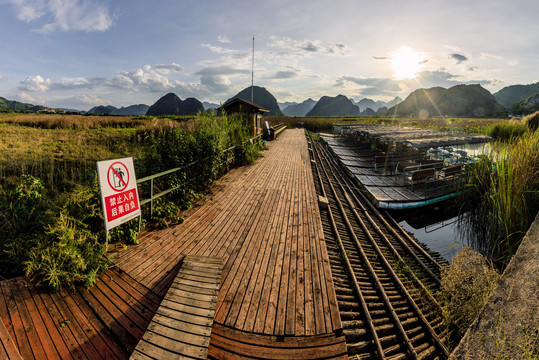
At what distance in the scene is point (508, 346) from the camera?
1802 millimetres

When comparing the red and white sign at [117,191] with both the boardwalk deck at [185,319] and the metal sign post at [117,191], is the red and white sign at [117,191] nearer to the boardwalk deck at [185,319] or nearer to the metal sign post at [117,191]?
the metal sign post at [117,191]

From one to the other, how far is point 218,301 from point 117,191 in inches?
97.7

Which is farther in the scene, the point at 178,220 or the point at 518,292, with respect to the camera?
the point at 178,220

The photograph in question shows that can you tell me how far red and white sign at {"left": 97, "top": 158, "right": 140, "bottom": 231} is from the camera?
3562 mm

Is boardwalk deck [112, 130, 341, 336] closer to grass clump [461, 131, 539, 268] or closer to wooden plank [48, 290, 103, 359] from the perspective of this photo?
wooden plank [48, 290, 103, 359]

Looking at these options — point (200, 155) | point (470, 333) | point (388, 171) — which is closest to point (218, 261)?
point (470, 333)

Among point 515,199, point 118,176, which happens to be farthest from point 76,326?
point 515,199

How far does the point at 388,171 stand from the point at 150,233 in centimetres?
1498

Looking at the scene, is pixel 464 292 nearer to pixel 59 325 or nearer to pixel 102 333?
Result: pixel 102 333

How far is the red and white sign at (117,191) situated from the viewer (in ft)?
11.7

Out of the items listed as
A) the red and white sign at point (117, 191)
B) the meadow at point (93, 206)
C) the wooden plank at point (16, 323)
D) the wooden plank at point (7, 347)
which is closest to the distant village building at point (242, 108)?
the meadow at point (93, 206)

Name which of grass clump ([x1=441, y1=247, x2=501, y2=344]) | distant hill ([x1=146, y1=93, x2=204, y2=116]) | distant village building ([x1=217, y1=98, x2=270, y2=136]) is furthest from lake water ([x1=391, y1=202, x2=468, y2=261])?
distant hill ([x1=146, y1=93, x2=204, y2=116])

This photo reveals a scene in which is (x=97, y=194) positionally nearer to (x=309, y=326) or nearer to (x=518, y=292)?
(x=309, y=326)

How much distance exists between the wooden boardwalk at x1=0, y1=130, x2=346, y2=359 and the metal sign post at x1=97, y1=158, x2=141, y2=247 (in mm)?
667
